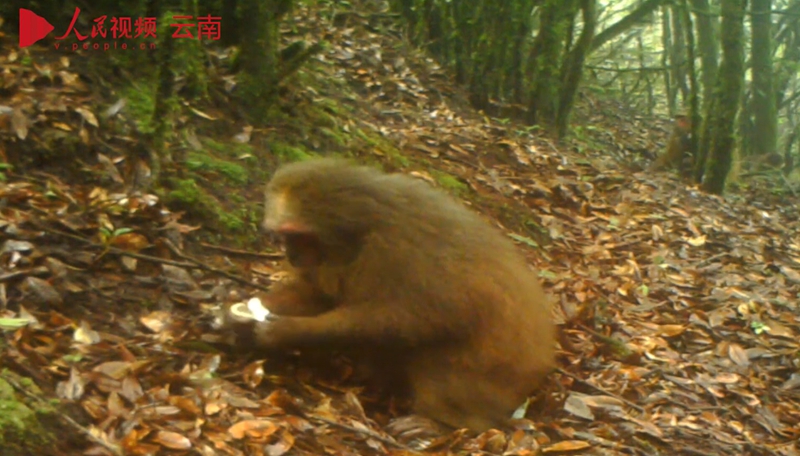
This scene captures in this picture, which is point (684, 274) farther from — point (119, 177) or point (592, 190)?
point (119, 177)

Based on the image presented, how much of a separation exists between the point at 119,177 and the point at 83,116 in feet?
1.62

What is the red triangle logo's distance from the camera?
17.5ft

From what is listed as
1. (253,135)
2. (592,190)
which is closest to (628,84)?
(592,190)

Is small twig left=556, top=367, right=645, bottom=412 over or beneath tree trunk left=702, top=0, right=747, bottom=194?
beneath

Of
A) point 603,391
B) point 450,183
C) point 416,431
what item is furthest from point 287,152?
point 603,391

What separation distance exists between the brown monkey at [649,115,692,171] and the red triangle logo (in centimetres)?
896

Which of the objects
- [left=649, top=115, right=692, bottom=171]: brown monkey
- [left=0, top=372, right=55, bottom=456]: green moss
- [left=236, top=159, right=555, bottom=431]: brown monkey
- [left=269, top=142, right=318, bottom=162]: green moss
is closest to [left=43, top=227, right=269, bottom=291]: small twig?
→ [left=236, top=159, right=555, bottom=431]: brown monkey

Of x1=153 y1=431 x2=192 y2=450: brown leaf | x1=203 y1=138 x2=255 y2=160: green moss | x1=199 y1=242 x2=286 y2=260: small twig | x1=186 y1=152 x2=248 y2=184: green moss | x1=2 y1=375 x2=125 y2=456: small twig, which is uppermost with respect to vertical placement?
x1=203 y1=138 x2=255 y2=160: green moss

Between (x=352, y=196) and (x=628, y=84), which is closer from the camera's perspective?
(x=352, y=196)

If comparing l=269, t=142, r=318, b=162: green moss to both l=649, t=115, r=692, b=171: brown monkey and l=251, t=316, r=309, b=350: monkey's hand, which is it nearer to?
l=251, t=316, r=309, b=350: monkey's hand

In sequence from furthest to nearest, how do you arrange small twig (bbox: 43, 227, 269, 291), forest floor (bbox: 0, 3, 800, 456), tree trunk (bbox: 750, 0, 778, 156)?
tree trunk (bbox: 750, 0, 778, 156), small twig (bbox: 43, 227, 269, 291), forest floor (bbox: 0, 3, 800, 456)

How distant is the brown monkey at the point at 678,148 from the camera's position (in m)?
11.9

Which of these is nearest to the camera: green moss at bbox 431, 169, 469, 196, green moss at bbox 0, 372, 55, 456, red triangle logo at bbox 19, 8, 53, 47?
green moss at bbox 0, 372, 55, 456

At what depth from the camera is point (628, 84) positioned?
58.1 feet
